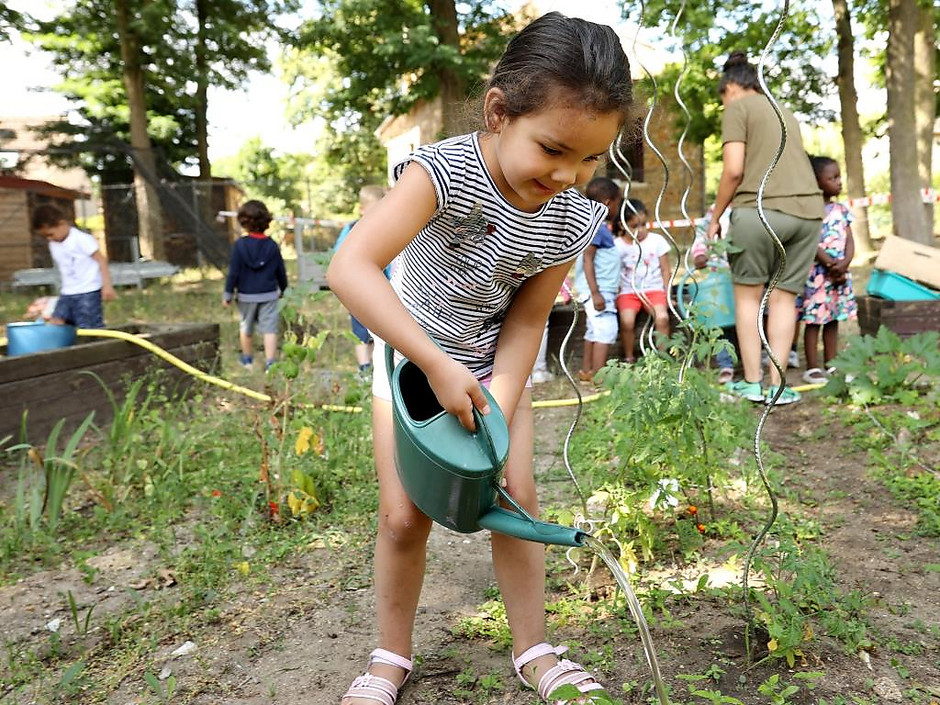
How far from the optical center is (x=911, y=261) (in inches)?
204

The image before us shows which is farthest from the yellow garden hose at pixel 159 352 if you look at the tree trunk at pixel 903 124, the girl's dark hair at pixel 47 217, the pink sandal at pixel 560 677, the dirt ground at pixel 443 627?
the tree trunk at pixel 903 124

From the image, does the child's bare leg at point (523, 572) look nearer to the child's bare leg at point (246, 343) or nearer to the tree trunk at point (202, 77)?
the child's bare leg at point (246, 343)

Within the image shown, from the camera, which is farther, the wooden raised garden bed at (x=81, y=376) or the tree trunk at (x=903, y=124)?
the tree trunk at (x=903, y=124)

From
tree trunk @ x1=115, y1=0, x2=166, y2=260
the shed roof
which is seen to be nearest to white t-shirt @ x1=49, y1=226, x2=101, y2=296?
tree trunk @ x1=115, y1=0, x2=166, y2=260

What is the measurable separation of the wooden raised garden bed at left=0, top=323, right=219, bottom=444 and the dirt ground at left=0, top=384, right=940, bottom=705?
122 cm

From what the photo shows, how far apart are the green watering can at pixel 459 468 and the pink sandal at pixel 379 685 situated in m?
0.49

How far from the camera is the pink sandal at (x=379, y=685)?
179 centimetres

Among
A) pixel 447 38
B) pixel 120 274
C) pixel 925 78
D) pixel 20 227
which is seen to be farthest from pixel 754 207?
pixel 20 227

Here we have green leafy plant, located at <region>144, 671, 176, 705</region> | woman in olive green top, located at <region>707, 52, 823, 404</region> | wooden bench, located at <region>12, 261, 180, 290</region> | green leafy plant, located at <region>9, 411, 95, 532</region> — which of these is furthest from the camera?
wooden bench, located at <region>12, 261, 180, 290</region>

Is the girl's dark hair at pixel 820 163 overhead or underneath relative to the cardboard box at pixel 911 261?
overhead

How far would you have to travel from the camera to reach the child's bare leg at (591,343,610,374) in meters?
5.50

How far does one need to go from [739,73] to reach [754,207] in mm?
689

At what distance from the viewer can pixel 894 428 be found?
140 inches

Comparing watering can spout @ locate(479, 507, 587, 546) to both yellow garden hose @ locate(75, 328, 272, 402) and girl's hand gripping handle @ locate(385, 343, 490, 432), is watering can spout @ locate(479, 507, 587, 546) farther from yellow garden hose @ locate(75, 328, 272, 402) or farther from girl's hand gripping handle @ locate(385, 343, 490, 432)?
yellow garden hose @ locate(75, 328, 272, 402)
